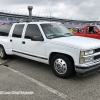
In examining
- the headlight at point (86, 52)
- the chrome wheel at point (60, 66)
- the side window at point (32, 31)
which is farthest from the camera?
the side window at point (32, 31)

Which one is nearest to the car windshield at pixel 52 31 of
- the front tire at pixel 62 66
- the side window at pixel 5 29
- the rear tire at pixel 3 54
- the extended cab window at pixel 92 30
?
the front tire at pixel 62 66

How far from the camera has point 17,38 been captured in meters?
5.05

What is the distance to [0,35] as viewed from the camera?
6.09 m

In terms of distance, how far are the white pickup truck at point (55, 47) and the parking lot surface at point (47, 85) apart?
1.11 ft

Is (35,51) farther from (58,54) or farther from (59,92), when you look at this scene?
(59,92)

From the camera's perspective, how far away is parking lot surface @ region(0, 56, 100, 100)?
2.94 m

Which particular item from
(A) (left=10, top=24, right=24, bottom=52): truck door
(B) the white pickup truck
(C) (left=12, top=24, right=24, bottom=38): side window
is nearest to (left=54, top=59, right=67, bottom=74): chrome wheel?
(B) the white pickup truck

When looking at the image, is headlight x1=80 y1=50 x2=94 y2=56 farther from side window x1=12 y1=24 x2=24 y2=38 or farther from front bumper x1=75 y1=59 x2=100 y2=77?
side window x1=12 y1=24 x2=24 y2=38

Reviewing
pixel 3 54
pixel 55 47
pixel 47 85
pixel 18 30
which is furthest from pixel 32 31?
pixel 3 54

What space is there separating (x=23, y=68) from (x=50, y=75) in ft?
4.29

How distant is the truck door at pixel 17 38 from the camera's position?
496 centimetres

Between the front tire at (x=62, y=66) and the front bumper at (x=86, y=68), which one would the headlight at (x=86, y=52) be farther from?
the front tire at (x=62, y=66)

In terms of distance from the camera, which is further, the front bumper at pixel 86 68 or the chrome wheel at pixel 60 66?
the chrome wheel at pixel 60 66

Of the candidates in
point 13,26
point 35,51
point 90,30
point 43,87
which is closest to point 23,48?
point 35,51
